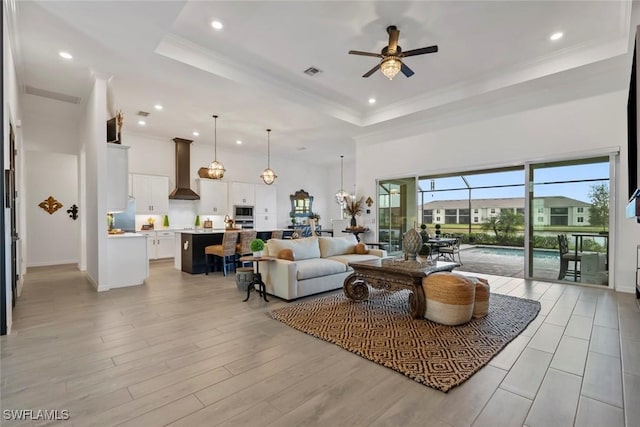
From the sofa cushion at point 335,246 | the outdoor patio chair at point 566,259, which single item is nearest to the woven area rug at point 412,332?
the sofa cushion at point 335,246

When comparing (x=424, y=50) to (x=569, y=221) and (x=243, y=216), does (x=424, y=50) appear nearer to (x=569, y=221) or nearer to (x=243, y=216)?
(x=569, y=221)

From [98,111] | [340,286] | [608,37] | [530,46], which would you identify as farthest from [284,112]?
[608,37]

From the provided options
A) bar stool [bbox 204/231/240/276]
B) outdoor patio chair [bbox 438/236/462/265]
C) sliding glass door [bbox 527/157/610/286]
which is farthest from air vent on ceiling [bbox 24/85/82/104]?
sliding glass door [bbox 527/157/610/286]

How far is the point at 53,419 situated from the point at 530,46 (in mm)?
6466

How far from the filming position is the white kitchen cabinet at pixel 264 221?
33.4 ft

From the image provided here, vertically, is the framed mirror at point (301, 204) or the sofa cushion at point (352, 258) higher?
the framed mirror at point (301, 204)

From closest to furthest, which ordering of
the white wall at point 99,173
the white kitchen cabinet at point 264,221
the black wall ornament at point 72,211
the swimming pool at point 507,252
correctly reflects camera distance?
the white wall at point 99,173, the swimming pool at point 507,252, the black wall ornament at point 72,211, the white kitchen cabinet at point 264,221

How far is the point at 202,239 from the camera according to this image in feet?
21.3

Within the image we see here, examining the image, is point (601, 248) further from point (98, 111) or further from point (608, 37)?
point (98, 111)

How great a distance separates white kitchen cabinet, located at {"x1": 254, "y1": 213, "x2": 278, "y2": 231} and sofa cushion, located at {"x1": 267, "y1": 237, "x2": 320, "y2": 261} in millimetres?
5289

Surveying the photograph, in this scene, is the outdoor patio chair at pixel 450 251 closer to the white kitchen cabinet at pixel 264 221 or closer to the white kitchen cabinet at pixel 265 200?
the white kitchen cabinet at pixel 264 221

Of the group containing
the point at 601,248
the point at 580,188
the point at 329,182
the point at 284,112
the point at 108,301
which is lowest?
the point at 108,301

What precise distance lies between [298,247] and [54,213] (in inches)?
273

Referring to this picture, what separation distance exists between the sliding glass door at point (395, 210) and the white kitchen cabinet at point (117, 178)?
19.1ft
